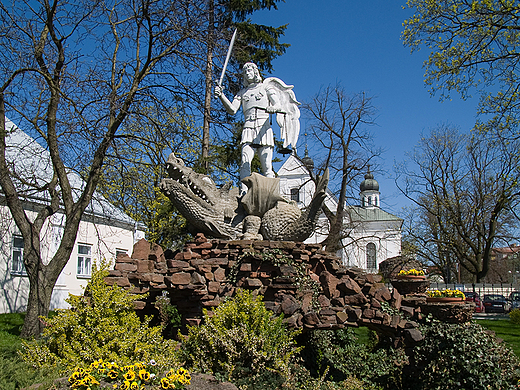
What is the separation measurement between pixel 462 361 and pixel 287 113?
492 centimetres

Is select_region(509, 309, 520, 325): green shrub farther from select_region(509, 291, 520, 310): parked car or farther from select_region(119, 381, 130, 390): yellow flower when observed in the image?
select_region(119, 381, 130, 390): yellow flower

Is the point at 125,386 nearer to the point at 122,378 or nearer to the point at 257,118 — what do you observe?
the point at 122,378

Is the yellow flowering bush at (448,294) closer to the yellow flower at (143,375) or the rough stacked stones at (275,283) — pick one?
the rough stacked stones at (275,283)

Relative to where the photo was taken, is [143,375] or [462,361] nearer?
[143,375]

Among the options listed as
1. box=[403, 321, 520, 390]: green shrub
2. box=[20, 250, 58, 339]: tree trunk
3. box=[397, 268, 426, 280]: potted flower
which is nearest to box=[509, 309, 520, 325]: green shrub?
box=[397, 268, 426, 280]: potted flower

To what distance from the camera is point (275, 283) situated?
5695 millimetres

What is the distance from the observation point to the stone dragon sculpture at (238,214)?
6.62 meters

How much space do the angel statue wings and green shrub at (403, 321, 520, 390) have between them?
155 inches

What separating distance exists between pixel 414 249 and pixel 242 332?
70.0 feet

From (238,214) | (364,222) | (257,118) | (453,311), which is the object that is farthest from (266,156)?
(364,222)

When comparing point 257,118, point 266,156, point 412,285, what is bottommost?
point 412,285

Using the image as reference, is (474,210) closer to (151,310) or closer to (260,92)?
(260,92)

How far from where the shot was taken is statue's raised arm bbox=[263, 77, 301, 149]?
7.84 m

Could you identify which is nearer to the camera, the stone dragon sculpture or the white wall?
the stone dragon sculpture
